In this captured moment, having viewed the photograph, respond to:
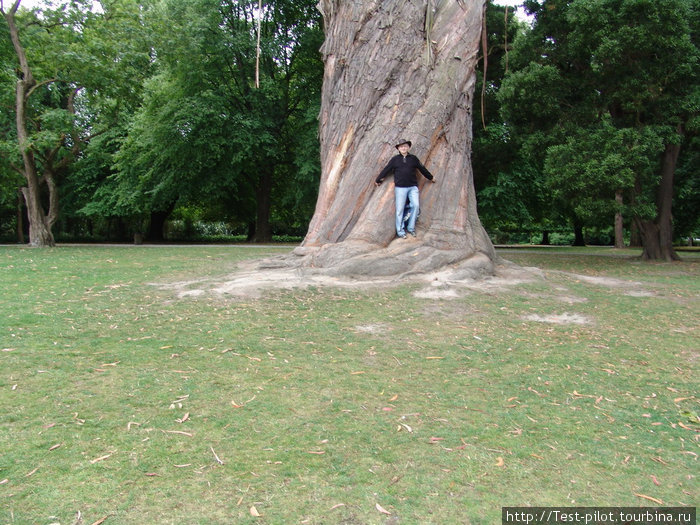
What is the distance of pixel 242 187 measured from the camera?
103ft

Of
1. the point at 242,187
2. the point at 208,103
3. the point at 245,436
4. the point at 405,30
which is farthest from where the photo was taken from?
the point at 242,187

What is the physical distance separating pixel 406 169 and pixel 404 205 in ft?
2.31

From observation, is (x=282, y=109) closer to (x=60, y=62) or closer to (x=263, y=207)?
(x=263, y=207)

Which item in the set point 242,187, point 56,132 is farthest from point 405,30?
point 242,187

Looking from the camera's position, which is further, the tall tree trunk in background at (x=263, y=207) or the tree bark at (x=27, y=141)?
the tall tree trunk in background at (x=263, y=207)

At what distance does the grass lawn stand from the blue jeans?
2.39 m

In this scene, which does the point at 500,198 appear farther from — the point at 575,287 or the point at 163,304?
the point at 163,304

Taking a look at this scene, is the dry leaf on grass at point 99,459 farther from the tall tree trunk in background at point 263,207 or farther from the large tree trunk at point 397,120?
the tall tree trunk in background at point 263,207

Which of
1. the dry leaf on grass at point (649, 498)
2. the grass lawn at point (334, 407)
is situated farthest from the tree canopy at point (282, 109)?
the dry leaf on grass at point (649, 498)

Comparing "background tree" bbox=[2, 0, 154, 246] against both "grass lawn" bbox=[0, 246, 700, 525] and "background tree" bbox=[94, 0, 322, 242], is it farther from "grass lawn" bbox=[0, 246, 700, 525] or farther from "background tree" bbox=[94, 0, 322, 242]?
"grass lawn" bbox=[0, 246, 700, 525]

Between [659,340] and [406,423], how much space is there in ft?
14.1

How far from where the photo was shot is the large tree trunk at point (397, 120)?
33.5 feet

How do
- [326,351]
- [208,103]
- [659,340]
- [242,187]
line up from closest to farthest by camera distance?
[326,351] < [659,340] < [208,103] < [242,187]

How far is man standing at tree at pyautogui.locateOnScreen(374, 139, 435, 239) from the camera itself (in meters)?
9.87
